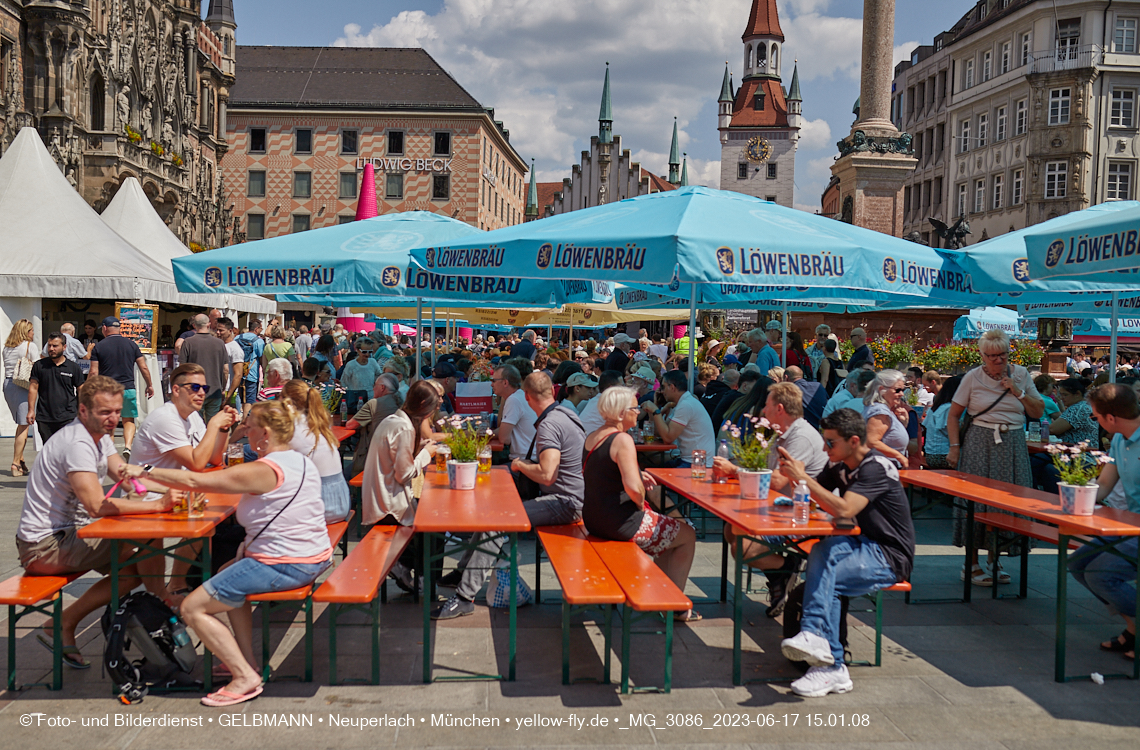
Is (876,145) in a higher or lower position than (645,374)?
higher

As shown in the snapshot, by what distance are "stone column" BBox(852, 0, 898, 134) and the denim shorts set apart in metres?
22.3

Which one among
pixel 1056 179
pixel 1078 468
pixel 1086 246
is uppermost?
pixel 1056 179

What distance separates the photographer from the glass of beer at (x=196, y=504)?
483 centimetres

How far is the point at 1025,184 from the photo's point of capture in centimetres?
4856

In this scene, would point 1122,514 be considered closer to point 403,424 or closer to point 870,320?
point 403,424

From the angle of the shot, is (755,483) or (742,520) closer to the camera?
(742,520)

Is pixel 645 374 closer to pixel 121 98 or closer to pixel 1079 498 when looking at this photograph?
pixel 1079 498

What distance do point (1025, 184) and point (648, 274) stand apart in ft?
166

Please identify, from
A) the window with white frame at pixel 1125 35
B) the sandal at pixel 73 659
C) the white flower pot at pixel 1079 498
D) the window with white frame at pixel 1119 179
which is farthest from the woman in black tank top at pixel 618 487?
the window with white frame at pixel 1125 35

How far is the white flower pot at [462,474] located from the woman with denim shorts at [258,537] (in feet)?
4.17

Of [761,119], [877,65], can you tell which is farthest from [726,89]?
[877,65]

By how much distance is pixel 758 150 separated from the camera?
81188mm

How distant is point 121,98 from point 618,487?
3252 centimetres

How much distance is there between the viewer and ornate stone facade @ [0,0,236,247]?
1043 inches
